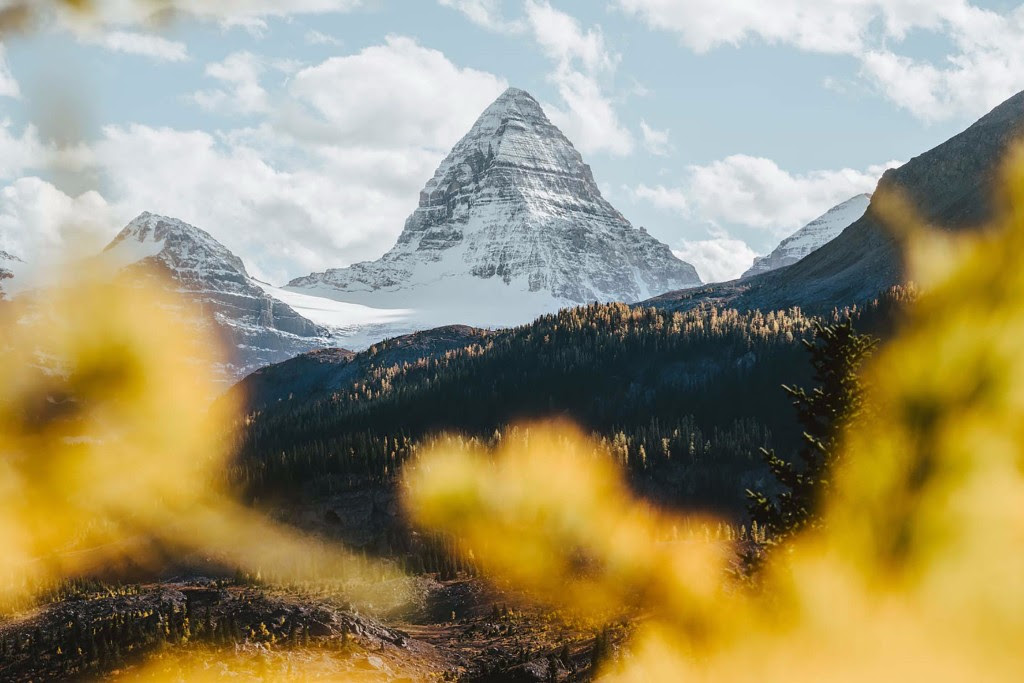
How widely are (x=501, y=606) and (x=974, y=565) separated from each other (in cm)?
5975

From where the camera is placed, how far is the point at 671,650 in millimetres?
59219

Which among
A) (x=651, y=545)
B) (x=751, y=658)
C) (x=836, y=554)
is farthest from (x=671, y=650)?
(x=651, y=545)

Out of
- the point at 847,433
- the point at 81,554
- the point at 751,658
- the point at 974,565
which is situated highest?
the point at 847,433

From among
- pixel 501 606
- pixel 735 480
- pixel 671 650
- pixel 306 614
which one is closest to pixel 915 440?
pixel 671 650

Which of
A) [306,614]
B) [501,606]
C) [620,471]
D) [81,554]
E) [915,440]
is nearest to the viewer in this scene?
[915,440]

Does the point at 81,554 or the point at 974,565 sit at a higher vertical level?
the point at 974,565

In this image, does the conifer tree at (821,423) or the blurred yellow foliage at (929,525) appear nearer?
the blurred yellow foliage at (929,525)

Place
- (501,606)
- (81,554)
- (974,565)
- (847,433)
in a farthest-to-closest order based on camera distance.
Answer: (81,554)
(501,606)
(847,433)
(974,565)

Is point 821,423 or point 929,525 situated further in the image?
point 821,423

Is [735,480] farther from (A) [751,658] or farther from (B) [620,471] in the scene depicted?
(A) [751,658]

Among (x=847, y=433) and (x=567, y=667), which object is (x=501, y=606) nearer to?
(x=567, y=667)

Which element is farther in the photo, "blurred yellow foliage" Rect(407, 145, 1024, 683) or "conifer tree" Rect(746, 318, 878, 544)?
"conifer tree" Rect(746, 318, 878, 544)

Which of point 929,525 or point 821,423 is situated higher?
point 821,423

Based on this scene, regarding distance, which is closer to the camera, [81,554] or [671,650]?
[671,650]
